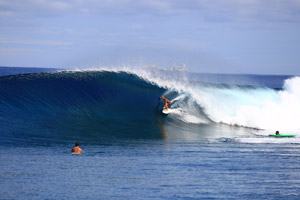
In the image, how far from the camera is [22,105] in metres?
21.7

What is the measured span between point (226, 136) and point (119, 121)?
5.29m

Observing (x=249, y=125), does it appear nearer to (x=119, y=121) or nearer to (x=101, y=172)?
(x=119, y=121)

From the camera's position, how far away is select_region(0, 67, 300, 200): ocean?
1091 centimetres

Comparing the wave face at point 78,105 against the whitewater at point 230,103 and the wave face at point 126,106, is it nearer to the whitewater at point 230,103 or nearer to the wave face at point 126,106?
the wave face at point 126,106

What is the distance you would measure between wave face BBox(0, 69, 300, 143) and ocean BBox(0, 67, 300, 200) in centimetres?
6

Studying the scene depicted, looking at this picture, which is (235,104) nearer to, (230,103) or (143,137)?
(230,103)

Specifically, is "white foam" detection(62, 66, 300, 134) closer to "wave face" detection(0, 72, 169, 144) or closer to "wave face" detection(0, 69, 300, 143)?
"wave face" detection(0, 69, 300, 143)

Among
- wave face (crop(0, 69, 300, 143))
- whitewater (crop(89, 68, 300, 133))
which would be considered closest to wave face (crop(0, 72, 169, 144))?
wave face (crop(0, 69, 300, 143))

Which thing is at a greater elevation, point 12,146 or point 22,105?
point 22,105

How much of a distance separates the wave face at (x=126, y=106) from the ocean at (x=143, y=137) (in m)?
0.06

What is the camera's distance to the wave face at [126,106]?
19.4 m

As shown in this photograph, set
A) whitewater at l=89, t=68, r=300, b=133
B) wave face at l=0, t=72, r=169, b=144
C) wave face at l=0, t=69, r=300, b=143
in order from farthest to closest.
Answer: whitewater at l=89, t=68, r=300, b=133
wave face at l=0, t=69, r=300, b=143
wave face at l=0, t=72, r=169, b=144

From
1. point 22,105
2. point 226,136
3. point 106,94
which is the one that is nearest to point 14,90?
point 22,105

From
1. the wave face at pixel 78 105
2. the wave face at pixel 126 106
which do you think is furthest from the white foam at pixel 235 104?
the wave face at pixel 78 105
